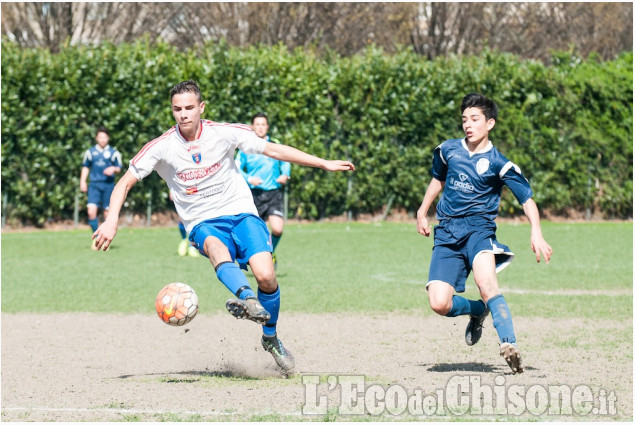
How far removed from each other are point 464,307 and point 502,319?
0.56 metres

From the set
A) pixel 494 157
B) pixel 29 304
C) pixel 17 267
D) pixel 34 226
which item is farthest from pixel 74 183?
pixel 494 157

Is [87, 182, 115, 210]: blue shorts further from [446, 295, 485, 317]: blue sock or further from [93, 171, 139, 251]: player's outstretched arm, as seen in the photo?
[446, 295, 485, 317]: blue sock

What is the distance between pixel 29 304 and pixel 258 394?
5.94 metres

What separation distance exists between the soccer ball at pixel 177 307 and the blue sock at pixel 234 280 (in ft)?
0.87

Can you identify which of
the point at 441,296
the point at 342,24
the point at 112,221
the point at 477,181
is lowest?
the point at 441,296

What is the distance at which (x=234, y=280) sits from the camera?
23.3 ft

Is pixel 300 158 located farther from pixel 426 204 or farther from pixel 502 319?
pixel 502 319

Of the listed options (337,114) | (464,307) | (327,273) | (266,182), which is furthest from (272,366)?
(337,114)

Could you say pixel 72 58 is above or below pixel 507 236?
above

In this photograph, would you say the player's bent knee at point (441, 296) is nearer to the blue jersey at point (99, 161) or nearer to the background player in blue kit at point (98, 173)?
the background player in blue kit at point (98, 173)

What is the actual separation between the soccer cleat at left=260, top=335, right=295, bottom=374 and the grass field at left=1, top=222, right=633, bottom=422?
12 cm

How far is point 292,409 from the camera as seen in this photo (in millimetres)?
6012

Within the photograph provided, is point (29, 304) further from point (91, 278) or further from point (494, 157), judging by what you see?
point (494, 157)

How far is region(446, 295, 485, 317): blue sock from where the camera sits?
7637mm
